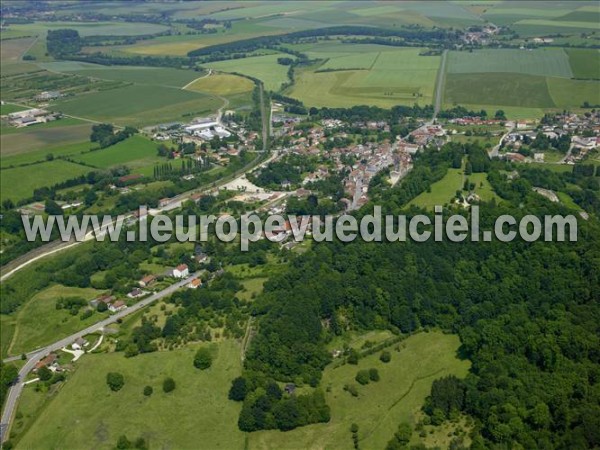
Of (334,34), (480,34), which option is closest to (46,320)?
(480,34)

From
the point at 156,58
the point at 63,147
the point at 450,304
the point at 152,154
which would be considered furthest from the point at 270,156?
the point at 156,58

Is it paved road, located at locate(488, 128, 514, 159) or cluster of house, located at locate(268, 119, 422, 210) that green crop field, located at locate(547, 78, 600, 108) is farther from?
cluster of house, located at locate(268, 119, 422, 210)

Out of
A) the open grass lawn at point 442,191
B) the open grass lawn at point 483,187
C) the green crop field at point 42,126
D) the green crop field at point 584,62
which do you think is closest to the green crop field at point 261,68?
the green crop field at point 42,126

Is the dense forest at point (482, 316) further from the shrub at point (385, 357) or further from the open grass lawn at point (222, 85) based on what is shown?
the open grass lawn at point (222, 85)

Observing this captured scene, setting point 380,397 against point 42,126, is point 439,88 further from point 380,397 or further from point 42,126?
point 380,397

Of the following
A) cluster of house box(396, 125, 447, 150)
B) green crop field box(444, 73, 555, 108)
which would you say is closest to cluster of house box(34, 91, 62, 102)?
cluster of house box(396, 125, 447, 150)
